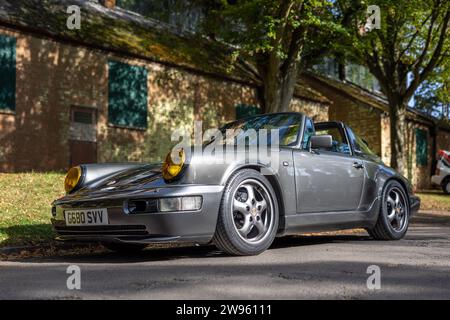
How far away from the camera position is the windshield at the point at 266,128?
550 cm

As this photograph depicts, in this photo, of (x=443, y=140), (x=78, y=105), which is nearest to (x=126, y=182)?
(x=78, y=105)

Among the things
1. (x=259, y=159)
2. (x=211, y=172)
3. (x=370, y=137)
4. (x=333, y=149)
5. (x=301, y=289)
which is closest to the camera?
(x=301, y=289)

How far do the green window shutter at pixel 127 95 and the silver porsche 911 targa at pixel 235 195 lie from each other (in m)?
11.5

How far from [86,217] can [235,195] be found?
122 cm

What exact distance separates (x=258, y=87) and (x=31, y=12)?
29.0ft

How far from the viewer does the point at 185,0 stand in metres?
19.2

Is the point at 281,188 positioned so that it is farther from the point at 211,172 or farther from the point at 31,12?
the point at 31,12

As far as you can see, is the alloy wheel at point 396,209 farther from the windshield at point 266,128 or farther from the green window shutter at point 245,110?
the green window shutter at point 245,110

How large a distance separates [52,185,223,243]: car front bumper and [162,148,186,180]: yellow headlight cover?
0.14 m

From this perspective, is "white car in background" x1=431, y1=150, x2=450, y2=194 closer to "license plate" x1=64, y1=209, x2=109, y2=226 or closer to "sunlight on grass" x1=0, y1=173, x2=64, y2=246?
"sunlight on grass" x1=0, y1=173, x2=64, y2=246

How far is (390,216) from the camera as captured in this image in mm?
6422

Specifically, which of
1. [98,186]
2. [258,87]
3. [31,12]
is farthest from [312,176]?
[258,87]

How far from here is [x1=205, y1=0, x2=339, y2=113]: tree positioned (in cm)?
1362

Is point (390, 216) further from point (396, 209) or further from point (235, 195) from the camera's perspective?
point (235, 195)
